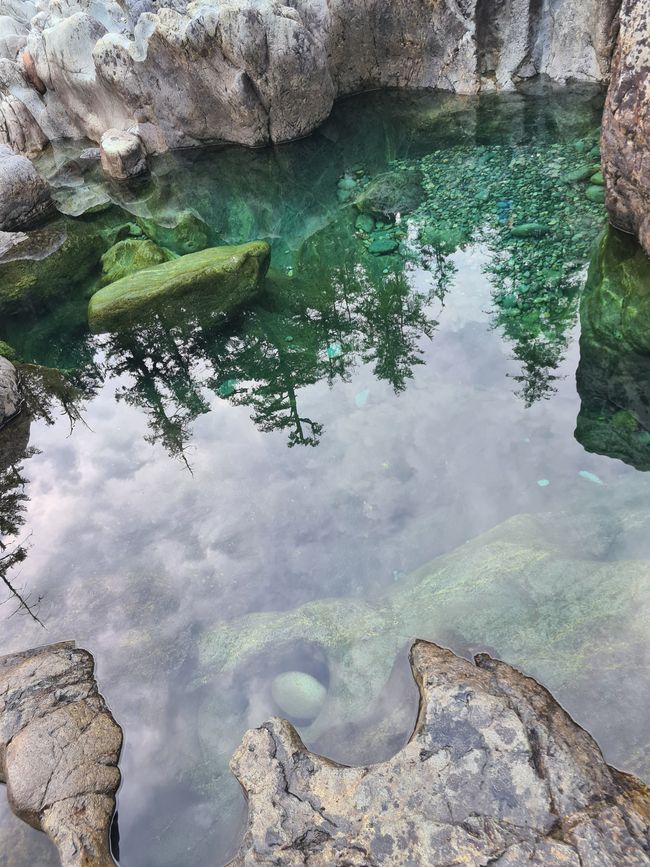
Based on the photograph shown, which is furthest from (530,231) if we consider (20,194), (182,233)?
(20,194)

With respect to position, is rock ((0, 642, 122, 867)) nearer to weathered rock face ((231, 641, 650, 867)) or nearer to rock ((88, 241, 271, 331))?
weathered rock face ((231, 641, 650, 867))

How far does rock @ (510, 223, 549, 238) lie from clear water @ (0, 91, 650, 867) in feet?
0.35

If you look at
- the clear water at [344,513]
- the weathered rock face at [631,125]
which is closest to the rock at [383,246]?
the clear water at [344,513]

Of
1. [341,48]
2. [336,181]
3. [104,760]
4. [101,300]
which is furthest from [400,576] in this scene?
[341,48]

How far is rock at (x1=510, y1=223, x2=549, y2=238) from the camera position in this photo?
778 cm

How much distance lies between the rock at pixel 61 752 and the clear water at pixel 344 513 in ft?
0.51

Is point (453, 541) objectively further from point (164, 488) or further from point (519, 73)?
point (519, 73)

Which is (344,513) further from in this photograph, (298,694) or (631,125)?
(631,125)

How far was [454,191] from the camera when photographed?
933 cm

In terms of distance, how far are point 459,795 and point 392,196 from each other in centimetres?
858

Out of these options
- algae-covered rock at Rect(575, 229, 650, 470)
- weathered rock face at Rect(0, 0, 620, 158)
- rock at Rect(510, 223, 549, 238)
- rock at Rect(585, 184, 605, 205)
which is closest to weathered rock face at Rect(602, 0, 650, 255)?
algae-covered rock at Rect(575, 229, 650, 470)

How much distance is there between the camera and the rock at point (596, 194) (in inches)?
318

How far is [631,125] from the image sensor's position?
6172 mm

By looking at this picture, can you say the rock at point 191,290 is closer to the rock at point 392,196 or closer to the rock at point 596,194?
the rock at point 392,196
